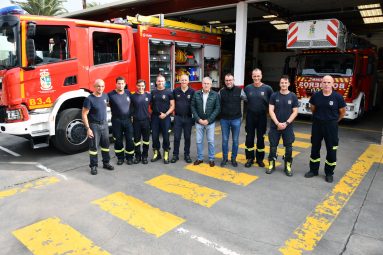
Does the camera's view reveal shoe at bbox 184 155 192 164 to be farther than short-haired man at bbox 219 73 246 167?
Yes

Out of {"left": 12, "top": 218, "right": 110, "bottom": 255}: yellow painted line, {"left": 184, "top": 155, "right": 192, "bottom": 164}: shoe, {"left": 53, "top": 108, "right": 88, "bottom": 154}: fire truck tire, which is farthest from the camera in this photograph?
{"left": 53, "top": 108, "right": 88, "bottom": 154}: fire truck tire

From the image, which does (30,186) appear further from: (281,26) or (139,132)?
(281,26)

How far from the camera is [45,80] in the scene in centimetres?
589

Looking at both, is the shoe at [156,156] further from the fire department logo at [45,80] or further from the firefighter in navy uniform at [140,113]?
the fire department logo at [45,80]

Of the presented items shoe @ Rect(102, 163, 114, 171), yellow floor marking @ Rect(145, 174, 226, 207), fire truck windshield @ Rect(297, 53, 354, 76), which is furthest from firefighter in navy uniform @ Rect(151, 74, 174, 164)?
fire truck windshield @ Rect(297, 53, 354, 76)

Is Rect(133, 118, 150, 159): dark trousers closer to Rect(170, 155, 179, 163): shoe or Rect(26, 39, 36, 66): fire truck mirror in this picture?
Rect(170, 155, 179, 163): shoe

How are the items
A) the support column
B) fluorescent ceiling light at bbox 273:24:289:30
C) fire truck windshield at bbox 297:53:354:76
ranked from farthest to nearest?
fluorescent ceiling light at bbox 273:24:289:30 < the support column < fire truck windshield at bbox 297:53:354:76

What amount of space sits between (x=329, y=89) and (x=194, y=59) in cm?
520

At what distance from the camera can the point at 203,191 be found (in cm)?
471

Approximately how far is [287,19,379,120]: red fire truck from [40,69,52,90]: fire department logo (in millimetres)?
6769

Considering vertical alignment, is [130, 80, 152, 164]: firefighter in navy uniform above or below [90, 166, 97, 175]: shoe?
above

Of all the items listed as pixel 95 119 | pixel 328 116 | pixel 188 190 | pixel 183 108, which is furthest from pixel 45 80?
pixel 328 116

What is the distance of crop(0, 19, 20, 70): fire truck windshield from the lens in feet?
18.0

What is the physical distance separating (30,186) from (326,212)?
4371mm
